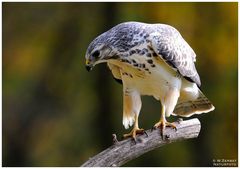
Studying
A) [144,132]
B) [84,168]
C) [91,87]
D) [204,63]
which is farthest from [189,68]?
[91,87]

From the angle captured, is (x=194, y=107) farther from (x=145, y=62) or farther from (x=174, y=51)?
(x=145, y=62)

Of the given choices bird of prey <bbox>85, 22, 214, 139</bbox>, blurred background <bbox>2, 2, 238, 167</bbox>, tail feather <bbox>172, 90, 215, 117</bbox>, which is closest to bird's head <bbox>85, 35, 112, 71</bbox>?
bird of prey <bbox>85, 22, 214, 139</bbox>

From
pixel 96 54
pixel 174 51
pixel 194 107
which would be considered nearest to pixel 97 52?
pixel 96 54

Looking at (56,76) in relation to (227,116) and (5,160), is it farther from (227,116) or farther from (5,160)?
(227,116)

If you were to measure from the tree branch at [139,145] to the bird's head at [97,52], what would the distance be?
29.2 inches

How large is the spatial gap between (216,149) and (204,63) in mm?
1474

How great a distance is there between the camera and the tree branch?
257 inches

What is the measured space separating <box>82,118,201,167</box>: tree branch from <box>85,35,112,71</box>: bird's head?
2.43ft

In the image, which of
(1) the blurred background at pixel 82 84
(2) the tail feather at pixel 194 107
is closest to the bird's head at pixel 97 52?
(2) the tail feather at pixel 194 107

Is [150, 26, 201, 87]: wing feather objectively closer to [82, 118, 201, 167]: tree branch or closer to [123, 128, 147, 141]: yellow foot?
[82, 118, 201, 167]: tree branch

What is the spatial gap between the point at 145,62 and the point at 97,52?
503mm

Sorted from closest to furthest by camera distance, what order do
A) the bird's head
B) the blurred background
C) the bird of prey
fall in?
the bird's head → the bird of prey → the blurred background

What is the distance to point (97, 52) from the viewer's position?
6539mm

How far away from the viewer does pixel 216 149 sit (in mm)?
12523
